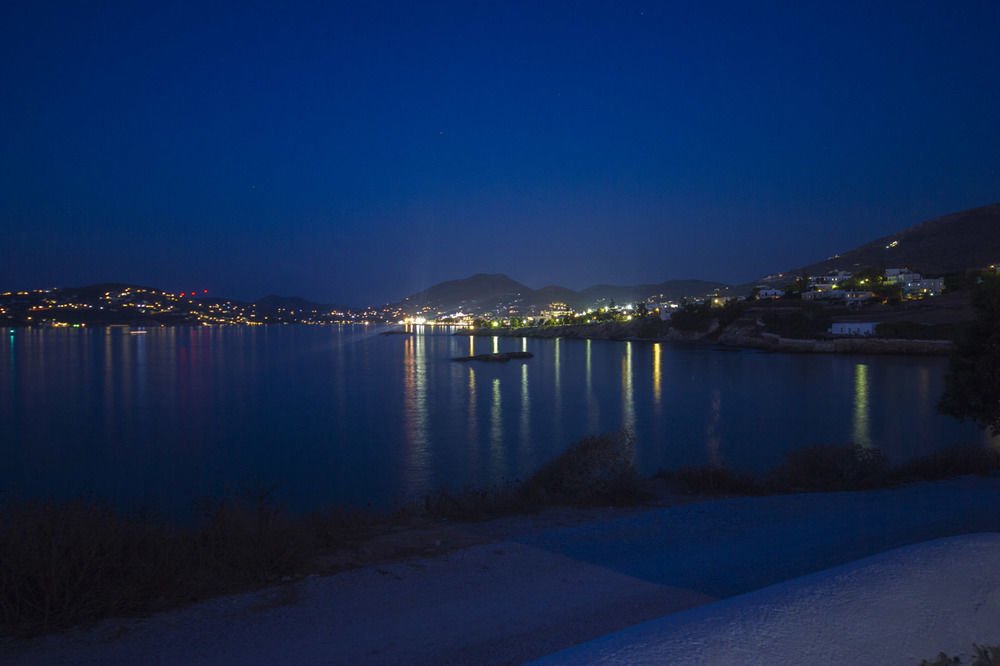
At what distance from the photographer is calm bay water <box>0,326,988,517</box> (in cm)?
1653

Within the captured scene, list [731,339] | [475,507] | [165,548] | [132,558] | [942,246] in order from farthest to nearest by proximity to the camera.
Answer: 1. [942,246]
2. [731,339]
3. [475,507]
4. [165,548]
5. [132,558]

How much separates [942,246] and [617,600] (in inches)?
5967

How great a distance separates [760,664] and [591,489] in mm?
5786

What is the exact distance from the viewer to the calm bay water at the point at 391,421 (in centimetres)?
1653

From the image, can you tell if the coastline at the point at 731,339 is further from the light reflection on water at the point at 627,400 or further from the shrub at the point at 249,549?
the shrub at the point at 249,549

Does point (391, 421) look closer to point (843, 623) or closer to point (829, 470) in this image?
point (829, 470)

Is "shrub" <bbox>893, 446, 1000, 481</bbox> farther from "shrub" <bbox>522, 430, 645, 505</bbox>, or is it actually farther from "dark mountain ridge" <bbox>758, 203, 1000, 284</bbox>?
"dark mountain ridge" <bbox>758, 203, 1000, 284</bbox>

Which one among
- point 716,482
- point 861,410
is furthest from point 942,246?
point 716,482

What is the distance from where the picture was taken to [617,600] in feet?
14.1

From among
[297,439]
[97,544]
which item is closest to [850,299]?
[297,439]

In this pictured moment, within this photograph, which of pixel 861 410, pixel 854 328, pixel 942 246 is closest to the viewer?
pixel 861 410

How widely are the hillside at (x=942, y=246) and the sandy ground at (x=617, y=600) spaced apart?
113 meters

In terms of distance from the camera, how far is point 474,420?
2562cm

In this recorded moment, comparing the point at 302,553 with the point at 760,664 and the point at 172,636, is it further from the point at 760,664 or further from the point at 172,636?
the point at 760,664
